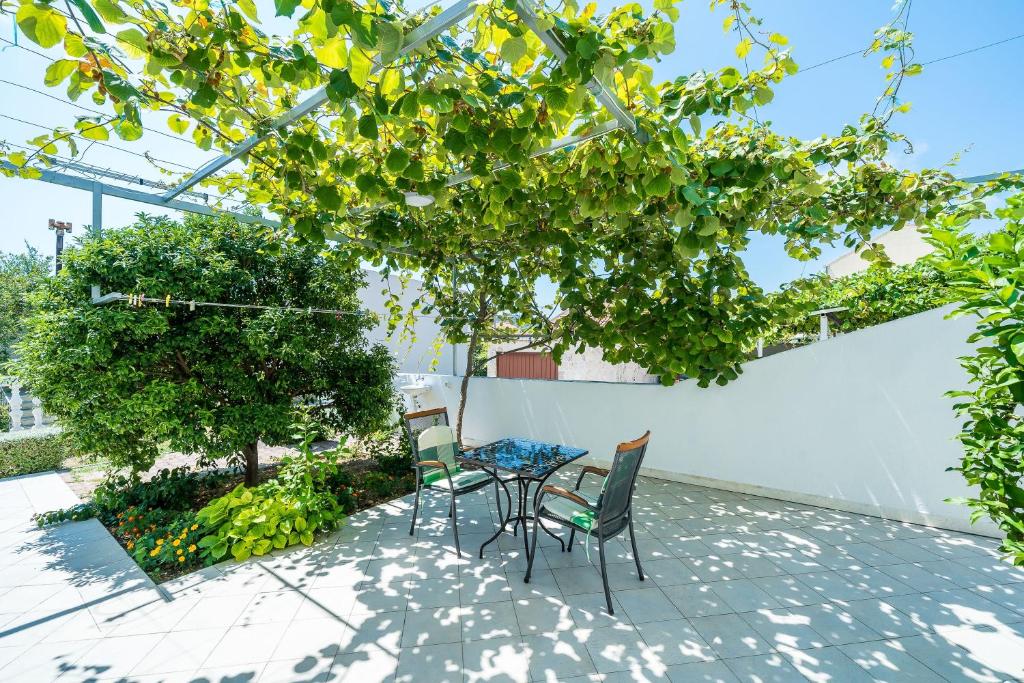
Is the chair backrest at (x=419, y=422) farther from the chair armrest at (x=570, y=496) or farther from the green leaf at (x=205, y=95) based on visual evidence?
the green leaf at (x=205, y=95)

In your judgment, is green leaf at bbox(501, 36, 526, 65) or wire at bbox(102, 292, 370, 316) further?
wire at bbox(102, 292, 370, 316)

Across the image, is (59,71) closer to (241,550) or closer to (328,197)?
(328,197)

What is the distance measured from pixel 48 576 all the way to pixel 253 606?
5.53 feet

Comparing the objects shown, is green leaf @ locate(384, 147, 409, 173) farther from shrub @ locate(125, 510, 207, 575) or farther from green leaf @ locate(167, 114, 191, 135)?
shrub @ locate(125, 510, 207, 575)

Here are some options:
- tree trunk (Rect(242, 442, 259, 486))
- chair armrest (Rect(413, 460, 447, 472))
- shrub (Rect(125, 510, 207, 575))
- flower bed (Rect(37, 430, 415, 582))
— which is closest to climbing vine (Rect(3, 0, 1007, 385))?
chair armrest (Rect(413, 460, 447, 472))

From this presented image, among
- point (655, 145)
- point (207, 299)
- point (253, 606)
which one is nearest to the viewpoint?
point (655, 145)

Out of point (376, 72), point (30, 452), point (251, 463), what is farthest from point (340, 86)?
point (30, 452)

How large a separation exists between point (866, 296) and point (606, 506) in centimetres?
495

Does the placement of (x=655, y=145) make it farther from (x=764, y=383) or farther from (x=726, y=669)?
(x=764, y=383)

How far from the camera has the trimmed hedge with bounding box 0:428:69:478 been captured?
16.9ft

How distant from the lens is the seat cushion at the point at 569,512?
249cm

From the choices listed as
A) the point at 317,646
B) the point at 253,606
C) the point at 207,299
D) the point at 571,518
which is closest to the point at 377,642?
the point at 317,646

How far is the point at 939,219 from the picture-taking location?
1.49 meters

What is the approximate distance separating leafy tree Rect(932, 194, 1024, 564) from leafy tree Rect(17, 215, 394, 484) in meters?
3.95
